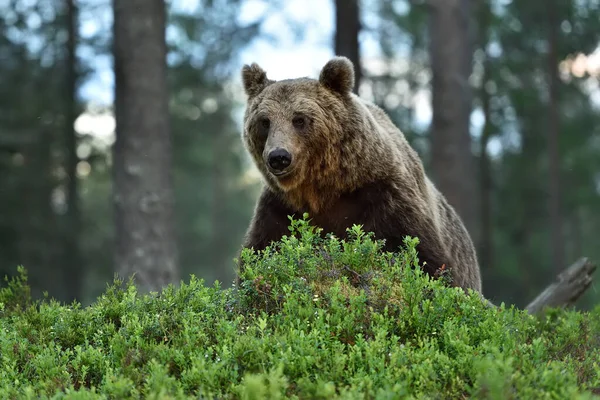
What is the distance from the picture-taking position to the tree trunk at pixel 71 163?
815 inches

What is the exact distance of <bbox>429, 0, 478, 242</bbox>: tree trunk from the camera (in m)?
13.0

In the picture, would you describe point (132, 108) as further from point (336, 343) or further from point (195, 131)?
point (195, 131)

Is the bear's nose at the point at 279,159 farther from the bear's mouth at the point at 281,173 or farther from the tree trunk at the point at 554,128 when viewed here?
the tree trunk at the point at 554,128

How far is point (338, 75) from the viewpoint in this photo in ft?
21.3

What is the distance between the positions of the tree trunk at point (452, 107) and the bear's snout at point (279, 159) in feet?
24.3

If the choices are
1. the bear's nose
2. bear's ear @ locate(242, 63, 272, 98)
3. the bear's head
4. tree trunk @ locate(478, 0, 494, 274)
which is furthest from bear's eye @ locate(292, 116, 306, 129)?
tree trunk @ locate(478, 0, 494, 274)

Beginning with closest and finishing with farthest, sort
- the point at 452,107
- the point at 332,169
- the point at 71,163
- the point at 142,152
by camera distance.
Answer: the point at 332,169 → the point at 142,152 → the point at 452,107 → the point at 71,163

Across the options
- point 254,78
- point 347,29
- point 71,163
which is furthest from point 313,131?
point 71,163

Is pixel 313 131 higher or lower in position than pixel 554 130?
lower

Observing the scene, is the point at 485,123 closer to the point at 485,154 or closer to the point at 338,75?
the point at 485,154

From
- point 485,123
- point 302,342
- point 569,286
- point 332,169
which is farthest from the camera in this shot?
point 485,123

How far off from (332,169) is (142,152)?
529 cm

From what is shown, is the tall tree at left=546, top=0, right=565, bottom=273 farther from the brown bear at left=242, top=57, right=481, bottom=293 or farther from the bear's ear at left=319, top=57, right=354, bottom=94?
the bear's ear at left=319, top=57, right=354, bottom=94

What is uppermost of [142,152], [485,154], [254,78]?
[485,154]
